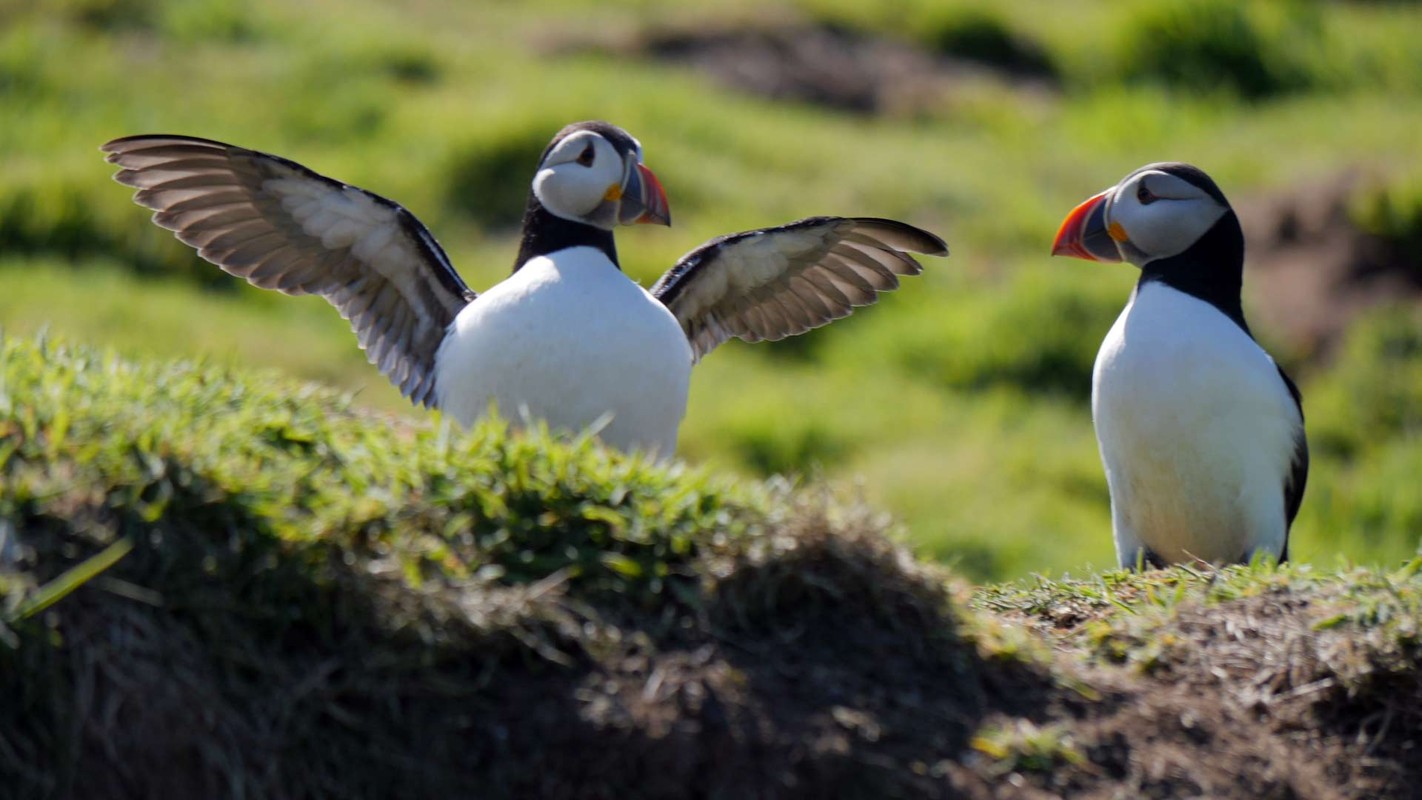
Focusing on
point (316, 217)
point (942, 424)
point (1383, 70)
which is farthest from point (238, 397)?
point (1383, 70)

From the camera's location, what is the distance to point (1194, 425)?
18.1ft

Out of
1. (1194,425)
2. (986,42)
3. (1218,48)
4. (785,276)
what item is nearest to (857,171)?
(986,42)

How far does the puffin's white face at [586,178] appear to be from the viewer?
17.4 feet

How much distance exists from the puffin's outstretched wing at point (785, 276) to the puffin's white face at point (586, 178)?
2.35 ft

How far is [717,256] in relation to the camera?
20.0 feet

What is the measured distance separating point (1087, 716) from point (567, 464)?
1215 mm

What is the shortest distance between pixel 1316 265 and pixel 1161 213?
304 inches

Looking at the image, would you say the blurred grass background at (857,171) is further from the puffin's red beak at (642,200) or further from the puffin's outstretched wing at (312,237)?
the puffin's red beak at (642,200)

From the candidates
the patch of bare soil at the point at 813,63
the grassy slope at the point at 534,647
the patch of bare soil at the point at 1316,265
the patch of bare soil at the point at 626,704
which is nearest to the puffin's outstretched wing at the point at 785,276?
the grassy slope at the point at 534,647

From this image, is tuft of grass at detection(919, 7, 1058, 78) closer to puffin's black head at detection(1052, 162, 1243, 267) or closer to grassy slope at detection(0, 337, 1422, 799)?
puffin's black head at detection(1052, 162, 1243, 267)

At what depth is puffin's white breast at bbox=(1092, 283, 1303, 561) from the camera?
549 cm

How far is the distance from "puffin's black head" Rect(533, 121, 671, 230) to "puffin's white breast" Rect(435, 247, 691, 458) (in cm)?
18

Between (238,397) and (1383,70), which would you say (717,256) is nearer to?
(238,397)

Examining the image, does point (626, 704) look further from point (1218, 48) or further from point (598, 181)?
point (1218, 48)
